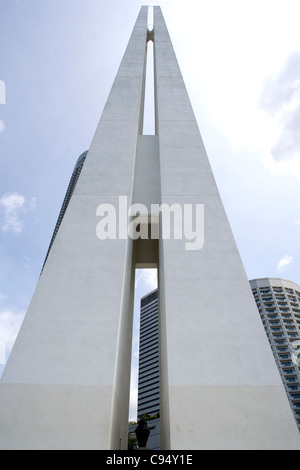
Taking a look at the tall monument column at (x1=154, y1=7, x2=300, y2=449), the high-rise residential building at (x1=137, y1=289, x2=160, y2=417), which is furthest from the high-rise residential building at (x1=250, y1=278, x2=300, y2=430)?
the tall monument column at (x1=154, y1=7, x2=300, y2=449)

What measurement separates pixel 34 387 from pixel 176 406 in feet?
8.87

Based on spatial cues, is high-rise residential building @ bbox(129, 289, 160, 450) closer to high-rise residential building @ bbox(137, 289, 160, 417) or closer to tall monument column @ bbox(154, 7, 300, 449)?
high-rise residential building @ bbox(137, 289, 160, 417)

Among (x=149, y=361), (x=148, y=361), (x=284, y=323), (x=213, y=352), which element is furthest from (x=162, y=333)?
(x=148, y=361)

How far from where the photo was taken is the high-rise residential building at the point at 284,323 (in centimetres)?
6156

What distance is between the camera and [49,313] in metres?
6.46

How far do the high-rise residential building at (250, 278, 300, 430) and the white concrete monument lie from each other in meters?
63.3

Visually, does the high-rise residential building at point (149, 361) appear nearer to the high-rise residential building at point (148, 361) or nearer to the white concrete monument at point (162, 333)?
the high-rise residential building at point (148, 361)

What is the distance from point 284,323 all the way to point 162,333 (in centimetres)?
7335

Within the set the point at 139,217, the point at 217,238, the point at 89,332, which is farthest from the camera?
the point at 139,217

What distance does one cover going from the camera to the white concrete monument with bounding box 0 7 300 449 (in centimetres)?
514

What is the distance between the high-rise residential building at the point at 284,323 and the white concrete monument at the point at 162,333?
208 ft

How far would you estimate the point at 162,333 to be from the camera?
7.37 m
